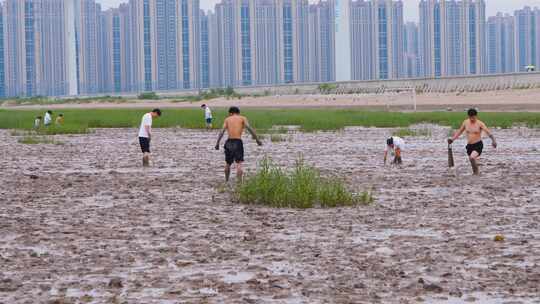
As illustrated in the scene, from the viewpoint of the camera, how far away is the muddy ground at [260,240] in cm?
693

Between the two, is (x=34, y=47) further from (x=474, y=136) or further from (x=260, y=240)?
(x=260, y=240)

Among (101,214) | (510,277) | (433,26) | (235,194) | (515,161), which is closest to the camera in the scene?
(510,277)

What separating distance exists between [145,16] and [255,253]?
5027 inches

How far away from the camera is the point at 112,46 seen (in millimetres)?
145375

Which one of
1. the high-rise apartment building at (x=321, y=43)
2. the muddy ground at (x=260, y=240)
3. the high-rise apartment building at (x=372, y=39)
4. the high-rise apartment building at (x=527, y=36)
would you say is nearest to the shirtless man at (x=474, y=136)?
the muddy ground at (x=260, y=240)

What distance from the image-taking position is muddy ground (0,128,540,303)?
273 inches

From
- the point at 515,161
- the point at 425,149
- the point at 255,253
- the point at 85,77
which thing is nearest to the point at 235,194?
the point at 255,253

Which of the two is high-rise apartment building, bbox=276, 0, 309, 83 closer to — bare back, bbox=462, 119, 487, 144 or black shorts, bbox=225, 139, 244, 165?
bare back, bbox=462, 119, 487, 144

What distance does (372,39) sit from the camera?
133 metres

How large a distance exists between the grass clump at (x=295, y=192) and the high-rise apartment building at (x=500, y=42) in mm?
148511

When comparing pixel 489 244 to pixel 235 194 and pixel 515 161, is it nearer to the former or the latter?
pixel 235 194

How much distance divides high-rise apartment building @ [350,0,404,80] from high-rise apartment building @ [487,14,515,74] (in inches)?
1146

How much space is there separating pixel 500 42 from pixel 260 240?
157 m

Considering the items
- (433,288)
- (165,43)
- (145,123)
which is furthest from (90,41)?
(433,288)
